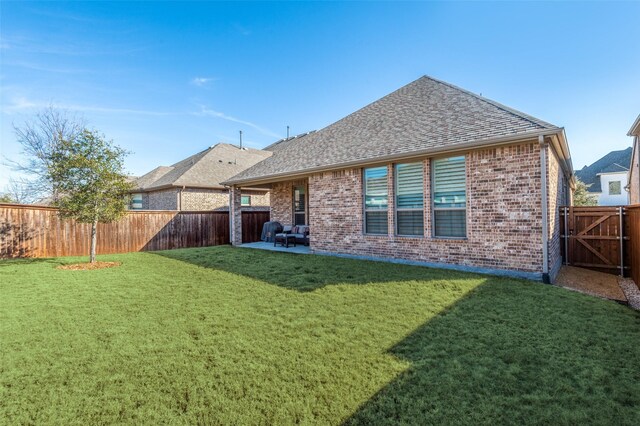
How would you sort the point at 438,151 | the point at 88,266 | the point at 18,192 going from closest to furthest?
the point at 438,151
the point at 88,266
the point at 18,192

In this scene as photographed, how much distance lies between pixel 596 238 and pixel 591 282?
7.72ft

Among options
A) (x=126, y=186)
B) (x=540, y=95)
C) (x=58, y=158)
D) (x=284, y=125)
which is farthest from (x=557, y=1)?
(x=284, y=125)

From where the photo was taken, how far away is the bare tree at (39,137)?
58.8 ft

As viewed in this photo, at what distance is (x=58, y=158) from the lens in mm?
9648

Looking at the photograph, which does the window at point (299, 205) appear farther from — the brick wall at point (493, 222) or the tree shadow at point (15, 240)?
the tree shadow at point (15, 240)

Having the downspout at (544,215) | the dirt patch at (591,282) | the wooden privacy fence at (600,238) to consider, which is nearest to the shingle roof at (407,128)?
the downspout at (544,215)

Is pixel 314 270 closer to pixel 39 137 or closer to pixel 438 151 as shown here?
pixel 438 151

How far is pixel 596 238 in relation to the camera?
8477mm

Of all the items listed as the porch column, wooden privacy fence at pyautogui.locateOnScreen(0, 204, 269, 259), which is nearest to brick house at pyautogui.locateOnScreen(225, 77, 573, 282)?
the porch column

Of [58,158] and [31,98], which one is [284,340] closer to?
[58,158]

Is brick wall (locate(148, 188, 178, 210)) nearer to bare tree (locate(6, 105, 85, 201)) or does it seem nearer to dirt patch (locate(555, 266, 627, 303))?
bare tree (locate(6, 105, 85, 201))

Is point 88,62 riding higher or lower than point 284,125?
lower

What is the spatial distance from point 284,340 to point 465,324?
2.51 meters

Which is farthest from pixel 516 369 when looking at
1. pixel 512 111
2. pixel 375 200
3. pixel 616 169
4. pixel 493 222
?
pixel 616 169
